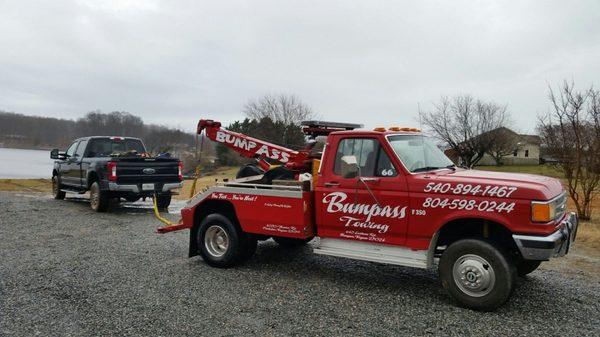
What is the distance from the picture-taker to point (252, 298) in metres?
5.69

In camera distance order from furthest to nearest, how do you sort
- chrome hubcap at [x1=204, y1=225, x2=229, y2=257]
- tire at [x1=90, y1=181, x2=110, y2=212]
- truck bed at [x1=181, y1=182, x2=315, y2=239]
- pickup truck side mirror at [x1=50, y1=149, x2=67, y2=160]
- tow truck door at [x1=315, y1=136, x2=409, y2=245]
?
pickup truck side mirror at [x1=50, y1=149, x2=67, y2=160] → tire at [x1=90, y1=181, x2=110, y2=212] → chrome hubcap at [x1=204, y1=225, x2=229, y2=257] → truck bed at [x1=181, y1=182, x2=315, y2=239] → tow truck door at [x1=315, y1=136, x2=409, y2=245]

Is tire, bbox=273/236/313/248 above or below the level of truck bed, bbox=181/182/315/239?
below

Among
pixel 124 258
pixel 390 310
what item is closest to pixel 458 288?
pixel 390 310

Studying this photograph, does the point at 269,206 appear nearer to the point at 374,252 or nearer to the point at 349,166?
the point at 349,166

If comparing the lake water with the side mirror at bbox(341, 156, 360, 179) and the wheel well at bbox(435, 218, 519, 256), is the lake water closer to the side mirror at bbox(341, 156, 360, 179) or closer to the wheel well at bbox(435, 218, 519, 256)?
the side mirror at bbox(341, 156, 360, 179)

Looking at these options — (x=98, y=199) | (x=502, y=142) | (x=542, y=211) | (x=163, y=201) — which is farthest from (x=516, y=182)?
(x=502, y=142)

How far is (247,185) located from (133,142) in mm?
9149

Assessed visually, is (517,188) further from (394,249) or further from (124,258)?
(124,258)

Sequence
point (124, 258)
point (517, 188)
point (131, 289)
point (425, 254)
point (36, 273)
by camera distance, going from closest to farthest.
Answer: point (517, 188) < point (425, 254) < point (131, 289) < point (36, 273) < point (124, 258)

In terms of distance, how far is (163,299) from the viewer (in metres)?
5.60

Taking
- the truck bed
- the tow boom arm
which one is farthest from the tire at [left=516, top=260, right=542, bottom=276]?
the tow boom arm

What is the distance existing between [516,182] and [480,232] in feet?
2.36

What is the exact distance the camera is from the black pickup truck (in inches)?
494

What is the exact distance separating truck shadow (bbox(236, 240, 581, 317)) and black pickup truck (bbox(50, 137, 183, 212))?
5.91m
